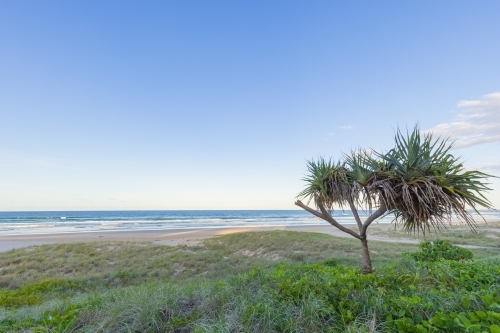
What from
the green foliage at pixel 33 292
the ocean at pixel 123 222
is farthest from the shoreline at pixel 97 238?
the green foliage at pixel 33 292

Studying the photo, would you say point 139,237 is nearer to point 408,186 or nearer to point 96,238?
point 96,238

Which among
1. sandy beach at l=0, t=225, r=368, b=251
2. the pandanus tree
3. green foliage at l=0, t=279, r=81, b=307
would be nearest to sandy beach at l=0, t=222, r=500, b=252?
sandy beach at l=0, t=225, r=368, b=251

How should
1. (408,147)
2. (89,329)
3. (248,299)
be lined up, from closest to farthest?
1. (89,329)
2. (248,299)
3. (408,147)

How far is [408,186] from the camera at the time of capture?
5.31m

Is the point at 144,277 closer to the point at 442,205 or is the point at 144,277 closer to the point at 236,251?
the point at 236,251

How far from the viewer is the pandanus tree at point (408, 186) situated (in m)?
5.16

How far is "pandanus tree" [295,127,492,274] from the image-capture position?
5.16 meters

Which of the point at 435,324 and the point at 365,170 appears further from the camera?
the point at 365,170

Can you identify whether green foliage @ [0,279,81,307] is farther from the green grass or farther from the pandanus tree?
the pandanus tree

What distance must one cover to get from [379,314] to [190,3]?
48.6 feet

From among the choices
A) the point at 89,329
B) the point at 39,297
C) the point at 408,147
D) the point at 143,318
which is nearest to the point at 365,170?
the point at 408,147

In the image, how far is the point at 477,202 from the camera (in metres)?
5.10

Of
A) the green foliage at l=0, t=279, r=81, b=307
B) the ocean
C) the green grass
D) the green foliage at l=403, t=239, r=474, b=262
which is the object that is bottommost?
the ocean

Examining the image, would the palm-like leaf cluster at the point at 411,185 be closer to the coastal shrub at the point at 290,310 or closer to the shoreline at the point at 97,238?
the coastal shrub at the point at 290,310
